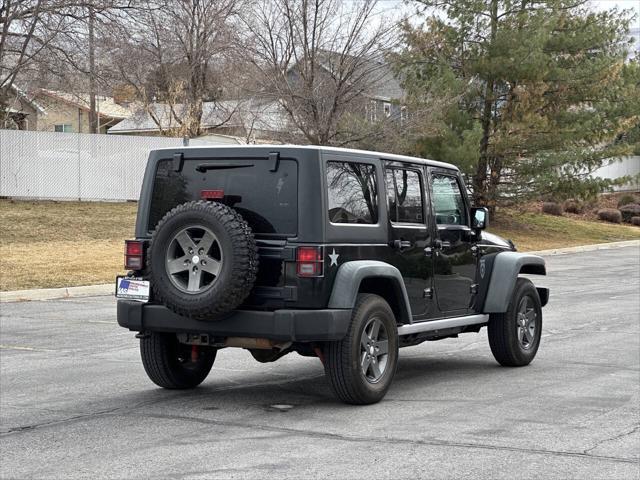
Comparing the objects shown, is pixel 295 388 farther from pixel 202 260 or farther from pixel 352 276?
pixel 202 260

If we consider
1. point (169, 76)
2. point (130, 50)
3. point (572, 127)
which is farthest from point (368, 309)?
point (169, 76)

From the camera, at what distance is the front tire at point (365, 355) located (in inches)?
310

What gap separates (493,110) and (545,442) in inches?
1278

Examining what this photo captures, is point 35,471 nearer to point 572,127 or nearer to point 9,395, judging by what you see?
point 9,395

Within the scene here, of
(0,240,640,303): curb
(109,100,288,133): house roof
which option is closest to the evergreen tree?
(109,100,288,133): house roof

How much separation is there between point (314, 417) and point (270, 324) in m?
0.76

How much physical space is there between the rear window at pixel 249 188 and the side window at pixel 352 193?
0.32 metres

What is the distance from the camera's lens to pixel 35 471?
240 inches

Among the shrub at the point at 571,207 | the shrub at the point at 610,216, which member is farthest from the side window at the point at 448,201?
the shrub at the point at 571,207

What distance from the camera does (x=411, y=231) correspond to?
29.2 ft

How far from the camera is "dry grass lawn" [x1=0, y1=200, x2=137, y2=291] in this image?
1999 centimetres

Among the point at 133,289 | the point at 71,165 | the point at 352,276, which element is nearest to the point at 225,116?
the point at 71,165

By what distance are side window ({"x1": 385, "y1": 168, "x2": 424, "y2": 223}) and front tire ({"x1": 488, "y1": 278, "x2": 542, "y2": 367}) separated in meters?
1.65

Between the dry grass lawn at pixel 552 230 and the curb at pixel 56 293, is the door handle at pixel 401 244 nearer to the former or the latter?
the curb at pixel 56 293
